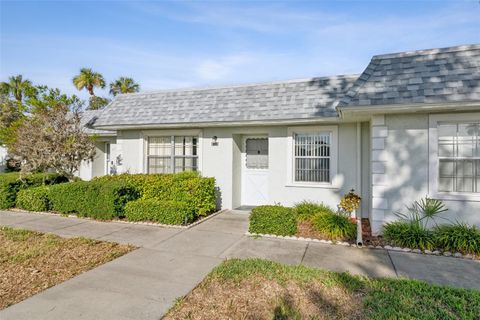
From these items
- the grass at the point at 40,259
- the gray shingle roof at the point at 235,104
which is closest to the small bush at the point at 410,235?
the gray shingle roof at the point at 235,104

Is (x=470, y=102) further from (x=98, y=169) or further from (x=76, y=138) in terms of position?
(x=98, y=169)

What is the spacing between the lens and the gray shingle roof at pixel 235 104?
327 inches

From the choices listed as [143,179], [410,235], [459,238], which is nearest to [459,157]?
[459,238]

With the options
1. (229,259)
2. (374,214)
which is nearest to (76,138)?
(229,259)

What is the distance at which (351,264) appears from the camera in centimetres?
489

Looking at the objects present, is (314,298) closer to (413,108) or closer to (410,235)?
(410,235)

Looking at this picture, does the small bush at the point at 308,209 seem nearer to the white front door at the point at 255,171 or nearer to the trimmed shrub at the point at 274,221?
the trimmed shrub at the point at 274,221

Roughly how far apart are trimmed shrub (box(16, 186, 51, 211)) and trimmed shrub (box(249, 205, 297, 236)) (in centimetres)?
735

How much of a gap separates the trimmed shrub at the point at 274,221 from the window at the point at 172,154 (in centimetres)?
412

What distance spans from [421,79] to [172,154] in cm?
815

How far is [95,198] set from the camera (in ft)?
26.6

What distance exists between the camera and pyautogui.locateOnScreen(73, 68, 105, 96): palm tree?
2681cm

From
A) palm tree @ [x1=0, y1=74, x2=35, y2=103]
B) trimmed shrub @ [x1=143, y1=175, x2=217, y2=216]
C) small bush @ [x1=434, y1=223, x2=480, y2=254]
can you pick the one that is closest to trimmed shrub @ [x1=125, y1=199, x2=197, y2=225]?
trimmed shrub @ [x1=143, y1=175, x2=217, y2=216]

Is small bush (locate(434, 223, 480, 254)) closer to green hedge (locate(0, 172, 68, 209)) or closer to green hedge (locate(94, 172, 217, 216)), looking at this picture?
green hedge (locate(94, 172, 217, 216))
